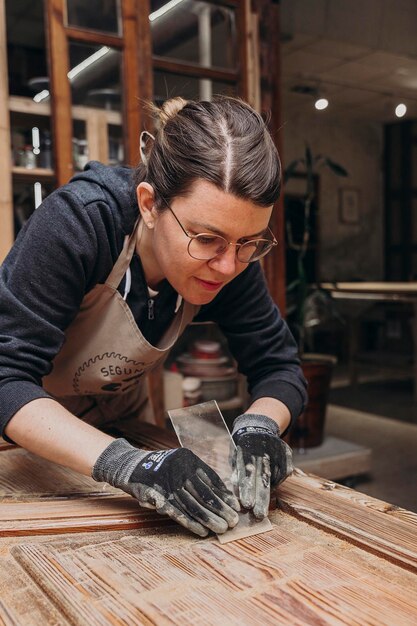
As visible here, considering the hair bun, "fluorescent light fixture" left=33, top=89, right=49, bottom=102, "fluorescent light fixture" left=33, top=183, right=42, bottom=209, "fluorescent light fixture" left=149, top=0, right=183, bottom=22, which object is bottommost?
the hair bun

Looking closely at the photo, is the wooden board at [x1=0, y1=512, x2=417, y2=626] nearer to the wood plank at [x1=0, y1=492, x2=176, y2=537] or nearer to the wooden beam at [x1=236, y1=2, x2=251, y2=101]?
the wood plank at [x1=0, y1=492, x2=176, y2=537]

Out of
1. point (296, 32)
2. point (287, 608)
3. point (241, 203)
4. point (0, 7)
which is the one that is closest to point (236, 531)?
point (287, 608)

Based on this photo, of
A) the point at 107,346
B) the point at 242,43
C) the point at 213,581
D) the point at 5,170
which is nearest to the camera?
the point at 213,581

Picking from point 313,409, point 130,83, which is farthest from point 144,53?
point 313,409

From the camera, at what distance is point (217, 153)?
106cm

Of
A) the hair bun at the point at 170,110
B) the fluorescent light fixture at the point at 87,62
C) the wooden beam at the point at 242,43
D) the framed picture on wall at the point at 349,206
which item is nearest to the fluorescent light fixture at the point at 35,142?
the fluorescent light fixture at the point at 87,62

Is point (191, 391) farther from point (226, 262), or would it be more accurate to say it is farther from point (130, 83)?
point (226, 262)

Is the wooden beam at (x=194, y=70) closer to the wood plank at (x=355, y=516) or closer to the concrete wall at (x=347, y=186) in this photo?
the wood plank at (x=355, y=516)

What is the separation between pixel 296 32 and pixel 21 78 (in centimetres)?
268

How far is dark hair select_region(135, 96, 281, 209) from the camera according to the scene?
3.42ft

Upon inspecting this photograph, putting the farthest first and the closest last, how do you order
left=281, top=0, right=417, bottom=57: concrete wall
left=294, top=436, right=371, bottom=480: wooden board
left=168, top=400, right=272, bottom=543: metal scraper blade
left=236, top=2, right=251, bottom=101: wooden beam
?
left=281, top=0, right=417, bottom=57: concrete wall
left=294, top=436, right=371, bottom=480: wooden board
left=236, top=2, right=251, bottom=101: wooden beam
left=168, top=400, right=272, bottom=543: metal scraper blade

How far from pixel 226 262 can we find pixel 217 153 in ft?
0.62

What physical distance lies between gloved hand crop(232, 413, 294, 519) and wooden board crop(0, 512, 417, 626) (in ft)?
0.22

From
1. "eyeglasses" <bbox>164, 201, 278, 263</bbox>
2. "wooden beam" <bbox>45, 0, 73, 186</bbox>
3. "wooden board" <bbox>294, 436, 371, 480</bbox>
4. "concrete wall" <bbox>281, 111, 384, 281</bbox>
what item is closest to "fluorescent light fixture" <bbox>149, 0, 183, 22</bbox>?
"wooden beam" <bbox>45, 0, 73, 186</bbox>
